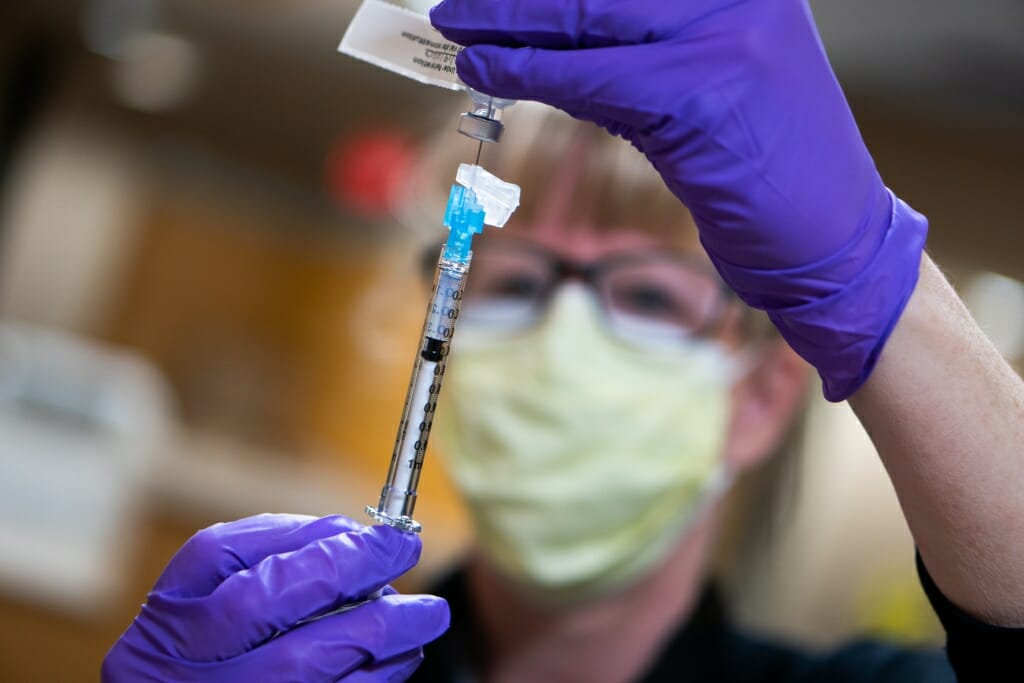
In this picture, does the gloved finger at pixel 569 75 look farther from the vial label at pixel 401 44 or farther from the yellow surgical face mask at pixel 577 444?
the yellow surgical face mask at pixel 577 444

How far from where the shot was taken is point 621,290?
1.57 meters

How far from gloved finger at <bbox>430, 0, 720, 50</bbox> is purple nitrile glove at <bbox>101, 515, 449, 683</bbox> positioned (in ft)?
1.28

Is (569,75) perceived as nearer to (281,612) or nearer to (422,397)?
(422,397)

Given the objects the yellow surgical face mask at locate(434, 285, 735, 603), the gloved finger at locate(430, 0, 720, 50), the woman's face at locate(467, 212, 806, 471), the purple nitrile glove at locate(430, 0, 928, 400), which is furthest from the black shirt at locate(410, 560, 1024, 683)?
the gloved finger at locate(430, 0, 720, 50)

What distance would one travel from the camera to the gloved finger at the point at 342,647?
30.5 inches

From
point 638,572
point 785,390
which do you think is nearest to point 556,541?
point 638,572

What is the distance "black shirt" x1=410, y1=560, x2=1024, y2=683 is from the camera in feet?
4.27

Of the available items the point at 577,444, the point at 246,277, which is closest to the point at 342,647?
the point at 577,444

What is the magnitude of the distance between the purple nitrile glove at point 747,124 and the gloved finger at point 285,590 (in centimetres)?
35

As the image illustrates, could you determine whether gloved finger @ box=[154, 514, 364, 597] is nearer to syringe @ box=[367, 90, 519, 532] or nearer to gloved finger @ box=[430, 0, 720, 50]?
syringe @ box=[367, 90, 519, 532]

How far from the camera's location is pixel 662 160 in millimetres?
731

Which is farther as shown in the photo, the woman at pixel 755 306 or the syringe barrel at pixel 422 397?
the syringe barrel at pixel 422 397

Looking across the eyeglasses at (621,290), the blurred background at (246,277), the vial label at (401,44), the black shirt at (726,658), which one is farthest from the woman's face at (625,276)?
the vial label at (401,44)

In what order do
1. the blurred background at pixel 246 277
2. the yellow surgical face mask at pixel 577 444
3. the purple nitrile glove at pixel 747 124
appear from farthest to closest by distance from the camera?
the blurred background at pixel 246 277
the yellow surgical face mask at pixel 577 444
the purple nitrile glove at pixel 747 124
